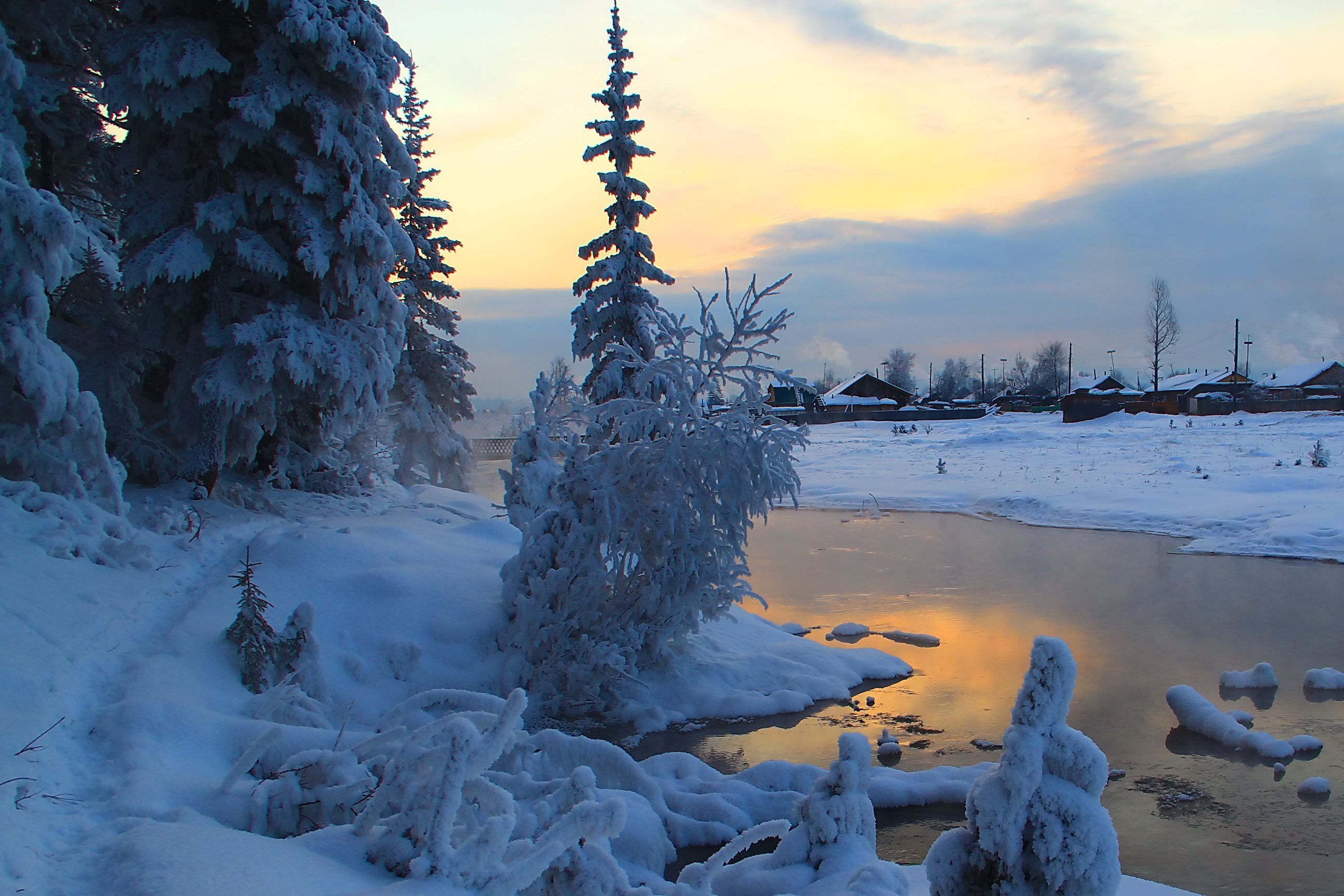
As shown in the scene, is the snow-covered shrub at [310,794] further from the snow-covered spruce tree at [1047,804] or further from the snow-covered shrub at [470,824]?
the snow-covered spruce tree at [1047,804]

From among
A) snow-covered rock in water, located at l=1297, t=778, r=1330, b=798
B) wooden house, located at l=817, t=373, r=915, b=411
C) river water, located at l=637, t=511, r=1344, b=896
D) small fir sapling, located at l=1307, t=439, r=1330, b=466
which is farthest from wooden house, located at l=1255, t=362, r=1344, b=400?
snow-covered rock in water, located at l=1297, t=778, r=1330, b=798

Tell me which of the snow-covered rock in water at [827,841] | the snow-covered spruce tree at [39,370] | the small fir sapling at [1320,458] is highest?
the snow-covered spruce tree at [39,370]

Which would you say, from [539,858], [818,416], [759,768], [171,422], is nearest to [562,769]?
[759,768]

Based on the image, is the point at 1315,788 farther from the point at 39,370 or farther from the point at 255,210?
the point at 255,210

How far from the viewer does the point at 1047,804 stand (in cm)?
266

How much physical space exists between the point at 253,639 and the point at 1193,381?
97.0 m

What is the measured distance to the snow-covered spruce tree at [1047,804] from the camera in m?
2.61

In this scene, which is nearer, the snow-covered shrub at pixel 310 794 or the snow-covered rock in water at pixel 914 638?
the snow-covered shrub at pixel 310 794

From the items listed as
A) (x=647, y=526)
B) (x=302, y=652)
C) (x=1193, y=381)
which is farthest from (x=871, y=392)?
Result: (x=302, y=652)

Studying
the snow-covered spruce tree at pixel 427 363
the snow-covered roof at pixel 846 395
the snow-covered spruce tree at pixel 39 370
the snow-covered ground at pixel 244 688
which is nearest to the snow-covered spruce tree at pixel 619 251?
the snow-covered spruce tree at pixel 427 363

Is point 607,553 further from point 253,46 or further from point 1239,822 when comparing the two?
point 253,46

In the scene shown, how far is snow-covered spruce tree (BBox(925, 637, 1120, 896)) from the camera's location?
2607mm

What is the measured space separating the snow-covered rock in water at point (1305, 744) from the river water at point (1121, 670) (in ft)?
0.29

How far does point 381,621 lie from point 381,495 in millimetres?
4401
